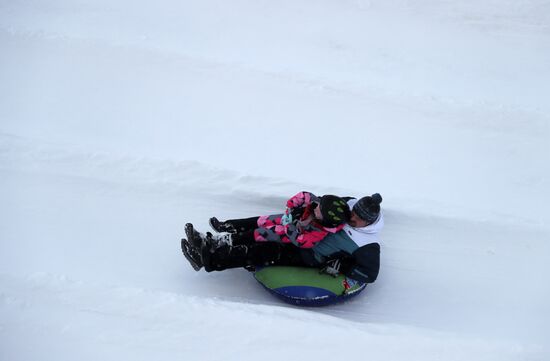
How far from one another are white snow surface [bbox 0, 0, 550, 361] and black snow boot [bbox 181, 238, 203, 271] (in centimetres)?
24

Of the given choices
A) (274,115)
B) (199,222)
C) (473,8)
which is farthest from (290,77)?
(473,8)

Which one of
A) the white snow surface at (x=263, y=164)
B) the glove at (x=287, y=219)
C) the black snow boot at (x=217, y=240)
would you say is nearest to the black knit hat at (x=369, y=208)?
the glove at (x=287, y=219)

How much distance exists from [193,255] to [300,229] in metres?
0.86

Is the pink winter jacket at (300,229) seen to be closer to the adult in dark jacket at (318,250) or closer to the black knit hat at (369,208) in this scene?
the adult in dark jacket at (318,250)

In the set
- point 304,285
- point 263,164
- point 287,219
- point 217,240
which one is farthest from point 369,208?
point 263,164

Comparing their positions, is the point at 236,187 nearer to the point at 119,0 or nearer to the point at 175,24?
the point at 175,24

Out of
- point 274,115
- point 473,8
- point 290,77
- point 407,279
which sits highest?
point 473,8

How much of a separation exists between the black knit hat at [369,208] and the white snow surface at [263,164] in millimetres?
845

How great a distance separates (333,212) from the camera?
394 cm

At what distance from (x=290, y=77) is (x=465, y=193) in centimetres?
239

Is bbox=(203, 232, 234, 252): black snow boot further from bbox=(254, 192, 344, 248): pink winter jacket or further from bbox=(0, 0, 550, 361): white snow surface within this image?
bbox=(0, 0, 550, 361): white snow surface

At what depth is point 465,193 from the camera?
5.30 metres

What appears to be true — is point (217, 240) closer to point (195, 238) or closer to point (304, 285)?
point (195, 238)

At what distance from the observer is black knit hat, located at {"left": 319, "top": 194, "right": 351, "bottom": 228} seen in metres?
3.94
